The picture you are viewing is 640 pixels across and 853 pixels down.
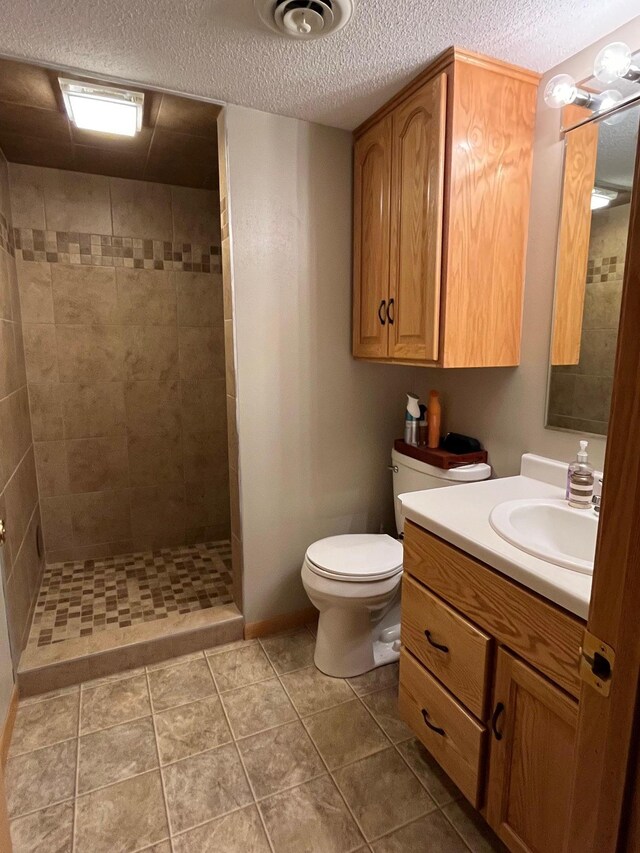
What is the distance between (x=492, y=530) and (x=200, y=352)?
2103 mm

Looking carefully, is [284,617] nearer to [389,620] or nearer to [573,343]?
[389,620]

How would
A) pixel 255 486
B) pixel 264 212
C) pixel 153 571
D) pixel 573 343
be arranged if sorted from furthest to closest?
1. pixel 153 571
2. pixel 255 486
3. pixel 264 212
4. pixel 573 343

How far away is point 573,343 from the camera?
1.50 meters

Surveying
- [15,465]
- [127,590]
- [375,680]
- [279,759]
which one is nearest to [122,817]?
[279,759]

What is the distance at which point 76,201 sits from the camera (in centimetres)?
245

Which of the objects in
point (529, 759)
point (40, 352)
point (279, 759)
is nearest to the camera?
point (529, 759)

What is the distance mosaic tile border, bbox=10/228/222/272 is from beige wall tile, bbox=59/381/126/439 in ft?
2.15

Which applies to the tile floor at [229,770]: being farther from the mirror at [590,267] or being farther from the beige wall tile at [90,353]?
the beige wall tile at [90,353]

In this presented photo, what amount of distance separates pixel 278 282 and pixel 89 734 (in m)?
1.77

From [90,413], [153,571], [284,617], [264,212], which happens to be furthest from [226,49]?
[153,571]

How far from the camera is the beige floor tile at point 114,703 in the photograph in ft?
5.43

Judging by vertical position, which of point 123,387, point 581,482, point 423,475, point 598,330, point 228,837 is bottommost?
point 228,837

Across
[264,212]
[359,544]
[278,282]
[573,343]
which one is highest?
[264,212]

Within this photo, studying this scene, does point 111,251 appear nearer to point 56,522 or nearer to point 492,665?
point 56,522
